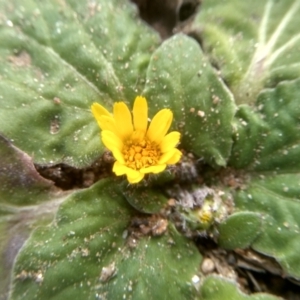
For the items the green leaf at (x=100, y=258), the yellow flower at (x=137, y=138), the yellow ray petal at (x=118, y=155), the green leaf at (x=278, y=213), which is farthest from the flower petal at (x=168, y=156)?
the green leaf at (x=278, y=213)

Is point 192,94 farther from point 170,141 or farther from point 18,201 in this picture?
Answer: point 18,201

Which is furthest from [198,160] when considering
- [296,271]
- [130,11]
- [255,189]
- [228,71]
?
[130,11]

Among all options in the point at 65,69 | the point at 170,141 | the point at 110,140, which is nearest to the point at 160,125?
the point at 170,141

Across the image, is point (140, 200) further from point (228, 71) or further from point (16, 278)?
point (228, 71)

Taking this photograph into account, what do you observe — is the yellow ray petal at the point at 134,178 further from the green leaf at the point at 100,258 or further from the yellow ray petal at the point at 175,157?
the green leaf at the point at 100,258

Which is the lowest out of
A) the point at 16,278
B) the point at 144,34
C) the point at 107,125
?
the point at 16,278

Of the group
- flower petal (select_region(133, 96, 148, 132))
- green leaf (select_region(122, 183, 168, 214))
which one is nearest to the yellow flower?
flower petal (select_region(133, 96, 148, 132))

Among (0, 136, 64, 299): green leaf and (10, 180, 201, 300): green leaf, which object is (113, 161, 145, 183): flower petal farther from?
(0, 136, 64, 299): green leaf
